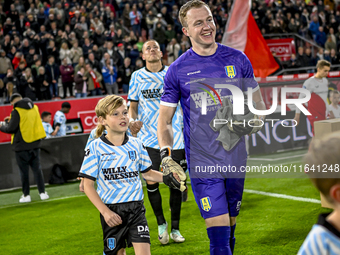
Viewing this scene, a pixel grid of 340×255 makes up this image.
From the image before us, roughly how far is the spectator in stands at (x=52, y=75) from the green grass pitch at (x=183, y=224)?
22.1ft

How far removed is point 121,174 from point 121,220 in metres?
0.39

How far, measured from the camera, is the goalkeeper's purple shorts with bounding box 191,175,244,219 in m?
3.53

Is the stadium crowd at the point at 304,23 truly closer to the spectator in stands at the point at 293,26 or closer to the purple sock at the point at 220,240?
the spectator in stands at the point at 293,26

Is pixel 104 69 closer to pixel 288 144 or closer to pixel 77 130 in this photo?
pixel 77 130

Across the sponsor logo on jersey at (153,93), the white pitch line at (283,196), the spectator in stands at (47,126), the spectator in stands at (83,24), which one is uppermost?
the spectator in stands at (83,24)

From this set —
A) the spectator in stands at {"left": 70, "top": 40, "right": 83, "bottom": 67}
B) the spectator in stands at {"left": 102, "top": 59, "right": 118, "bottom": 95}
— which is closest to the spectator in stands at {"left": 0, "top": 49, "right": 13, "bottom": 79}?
the spectator in stands at {"left": 70, "top": 40, "right": 83, "bottom": 67}

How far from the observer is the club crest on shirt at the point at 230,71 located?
3.69 meters

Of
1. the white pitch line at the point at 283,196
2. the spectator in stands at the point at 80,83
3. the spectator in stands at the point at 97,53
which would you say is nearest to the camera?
the white pitch line at the point at 283,196

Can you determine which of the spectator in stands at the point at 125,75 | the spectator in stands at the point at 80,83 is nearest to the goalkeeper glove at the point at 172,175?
the spectator in stands at the point at 80,83

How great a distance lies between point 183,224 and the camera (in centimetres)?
650

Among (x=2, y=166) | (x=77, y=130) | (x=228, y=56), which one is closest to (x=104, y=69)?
(x=77, y=130)

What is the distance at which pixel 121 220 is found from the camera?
3.53m

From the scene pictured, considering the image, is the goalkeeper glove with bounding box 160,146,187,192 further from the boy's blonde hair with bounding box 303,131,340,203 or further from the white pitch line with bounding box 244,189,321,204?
the white pitch line with bounding box 244,189,321,204

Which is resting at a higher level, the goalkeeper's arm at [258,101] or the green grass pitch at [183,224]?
the goalkeeper's arm at [258,101]
